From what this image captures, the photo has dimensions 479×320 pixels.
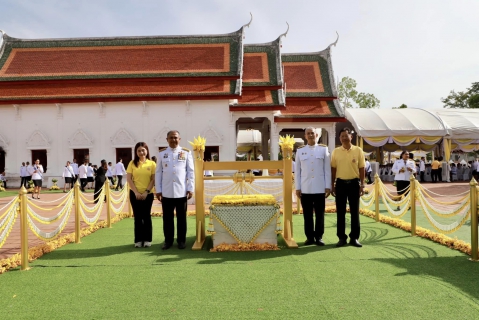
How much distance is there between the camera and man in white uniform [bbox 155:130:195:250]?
6.12m

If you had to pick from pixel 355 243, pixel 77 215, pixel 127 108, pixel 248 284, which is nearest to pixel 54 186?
pixel 127 108

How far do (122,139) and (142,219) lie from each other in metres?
15.1

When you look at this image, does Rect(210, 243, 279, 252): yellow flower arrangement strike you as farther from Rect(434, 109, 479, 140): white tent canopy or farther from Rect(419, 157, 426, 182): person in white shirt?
Rect(434, 109, 479, 140): white tent canopy

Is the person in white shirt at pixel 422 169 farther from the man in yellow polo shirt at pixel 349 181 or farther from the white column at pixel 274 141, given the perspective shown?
the man in yellow polo shirt at pixel 349 181

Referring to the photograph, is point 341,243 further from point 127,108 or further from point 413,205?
point 127,108

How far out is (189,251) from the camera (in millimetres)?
5883

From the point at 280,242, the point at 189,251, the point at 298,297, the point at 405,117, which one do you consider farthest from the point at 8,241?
the point at 405,117

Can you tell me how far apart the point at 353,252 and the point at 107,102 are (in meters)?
17.6

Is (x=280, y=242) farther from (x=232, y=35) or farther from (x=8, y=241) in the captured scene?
(x=232, y=35)

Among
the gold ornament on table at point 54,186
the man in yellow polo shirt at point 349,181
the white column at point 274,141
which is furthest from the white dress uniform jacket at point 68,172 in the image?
the man in yellow polo shirt at point 349,181

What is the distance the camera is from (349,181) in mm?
6074

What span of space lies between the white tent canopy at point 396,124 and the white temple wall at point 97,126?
9.02 m

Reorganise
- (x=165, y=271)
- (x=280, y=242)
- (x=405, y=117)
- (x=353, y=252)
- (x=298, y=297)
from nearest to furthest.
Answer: (x=298, y=297) → (x=165, y=271) → (x=353, y=252) → (x=280, y=242) → (x=405, y=117)

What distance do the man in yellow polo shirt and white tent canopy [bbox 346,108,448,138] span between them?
18.0 meters
